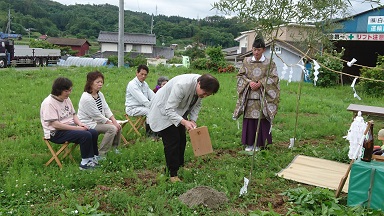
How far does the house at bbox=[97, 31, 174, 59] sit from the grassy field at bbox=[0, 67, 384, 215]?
118ft

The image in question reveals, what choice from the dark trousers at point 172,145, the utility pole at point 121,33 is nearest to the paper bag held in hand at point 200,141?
the dark trousers at point 172,145

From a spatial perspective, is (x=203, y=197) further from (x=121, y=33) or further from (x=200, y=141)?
(x=121, y=33)

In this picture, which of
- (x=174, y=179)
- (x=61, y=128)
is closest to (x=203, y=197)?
(x=174, y=179)

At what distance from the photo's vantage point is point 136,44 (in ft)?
147

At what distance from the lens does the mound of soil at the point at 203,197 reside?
145 inches

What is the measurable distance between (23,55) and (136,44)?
2115cm

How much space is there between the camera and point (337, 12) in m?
5.33

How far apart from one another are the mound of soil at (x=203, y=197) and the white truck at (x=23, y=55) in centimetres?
2104

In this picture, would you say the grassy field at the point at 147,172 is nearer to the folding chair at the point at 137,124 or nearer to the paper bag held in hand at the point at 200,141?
the folding chair at the point at 137,124

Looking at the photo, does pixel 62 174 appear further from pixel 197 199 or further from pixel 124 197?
pixel 197 199

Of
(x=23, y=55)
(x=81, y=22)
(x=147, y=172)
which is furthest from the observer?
(x=81, y=22)

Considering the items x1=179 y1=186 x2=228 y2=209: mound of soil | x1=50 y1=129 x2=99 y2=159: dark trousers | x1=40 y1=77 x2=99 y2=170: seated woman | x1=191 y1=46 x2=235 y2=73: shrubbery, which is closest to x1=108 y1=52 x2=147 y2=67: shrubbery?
x1=191 y1=46 x2=235 y2=73: shrubbery

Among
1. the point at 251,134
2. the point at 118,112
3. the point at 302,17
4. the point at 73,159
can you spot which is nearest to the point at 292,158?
the point at 251,134

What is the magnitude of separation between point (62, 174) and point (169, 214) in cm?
155
